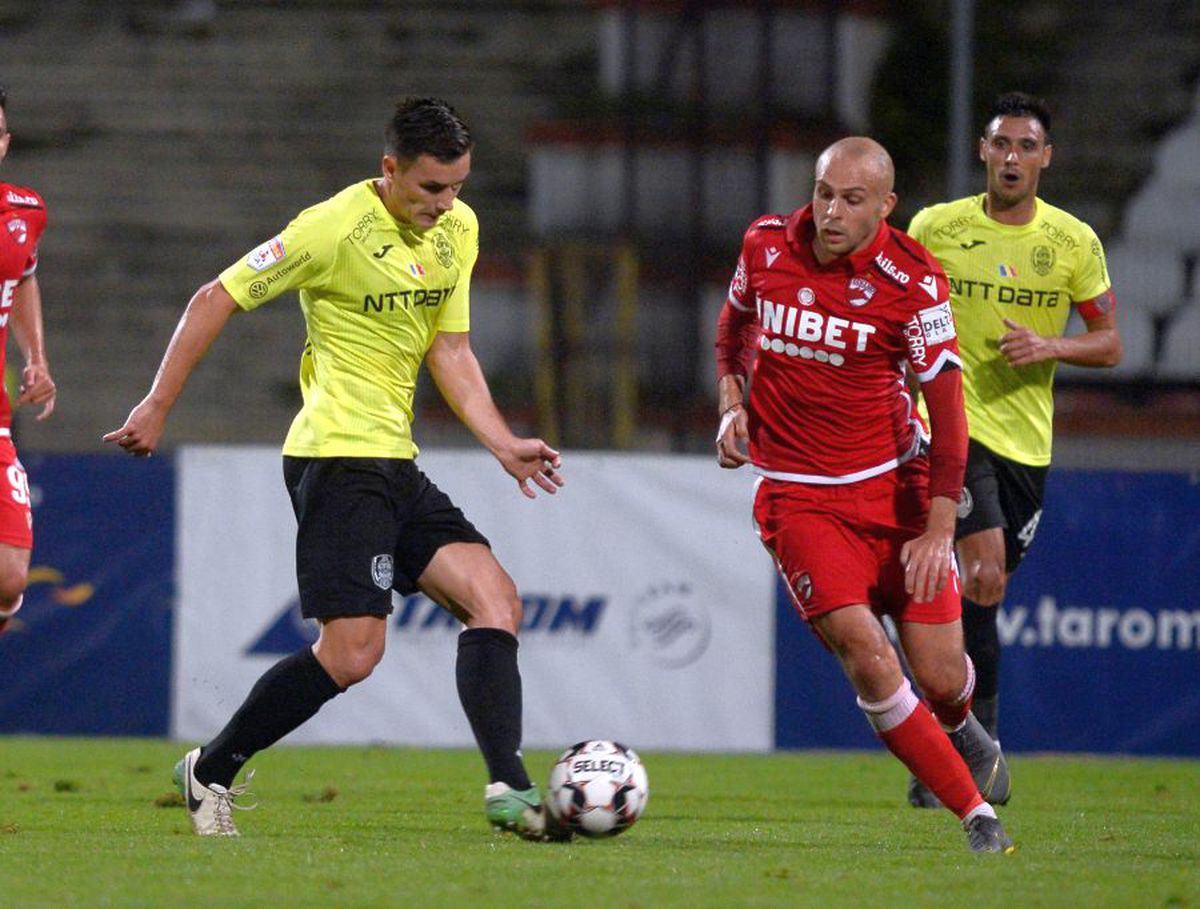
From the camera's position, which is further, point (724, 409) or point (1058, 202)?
point (1058, 202)

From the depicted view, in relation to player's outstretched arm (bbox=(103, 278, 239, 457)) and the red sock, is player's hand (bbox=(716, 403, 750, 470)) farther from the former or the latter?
player's outstretched arm (bbox=(103, 278, 239, 457))

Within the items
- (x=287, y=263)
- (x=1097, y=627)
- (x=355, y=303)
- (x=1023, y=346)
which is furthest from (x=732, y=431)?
(x=1097, y=627)

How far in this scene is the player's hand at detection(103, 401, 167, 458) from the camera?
5.90m

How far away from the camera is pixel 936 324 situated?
617 cm

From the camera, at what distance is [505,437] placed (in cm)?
641

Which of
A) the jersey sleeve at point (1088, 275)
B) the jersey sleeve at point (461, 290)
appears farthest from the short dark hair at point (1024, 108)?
the jersey sleeve at point (461, 290)

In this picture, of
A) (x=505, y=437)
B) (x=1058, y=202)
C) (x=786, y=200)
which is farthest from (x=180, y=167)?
(x=505, y=437)

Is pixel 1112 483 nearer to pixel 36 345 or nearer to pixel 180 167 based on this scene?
pixel 36 345

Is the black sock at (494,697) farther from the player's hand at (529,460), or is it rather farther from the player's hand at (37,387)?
the player's hand at (37,387)

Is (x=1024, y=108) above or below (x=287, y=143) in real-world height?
above

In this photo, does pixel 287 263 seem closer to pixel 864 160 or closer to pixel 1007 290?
pixel 864 160

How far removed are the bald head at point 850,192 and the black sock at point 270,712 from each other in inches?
77.8

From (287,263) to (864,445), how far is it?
1809 millimetres

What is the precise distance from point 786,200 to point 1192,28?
4.88 meters
